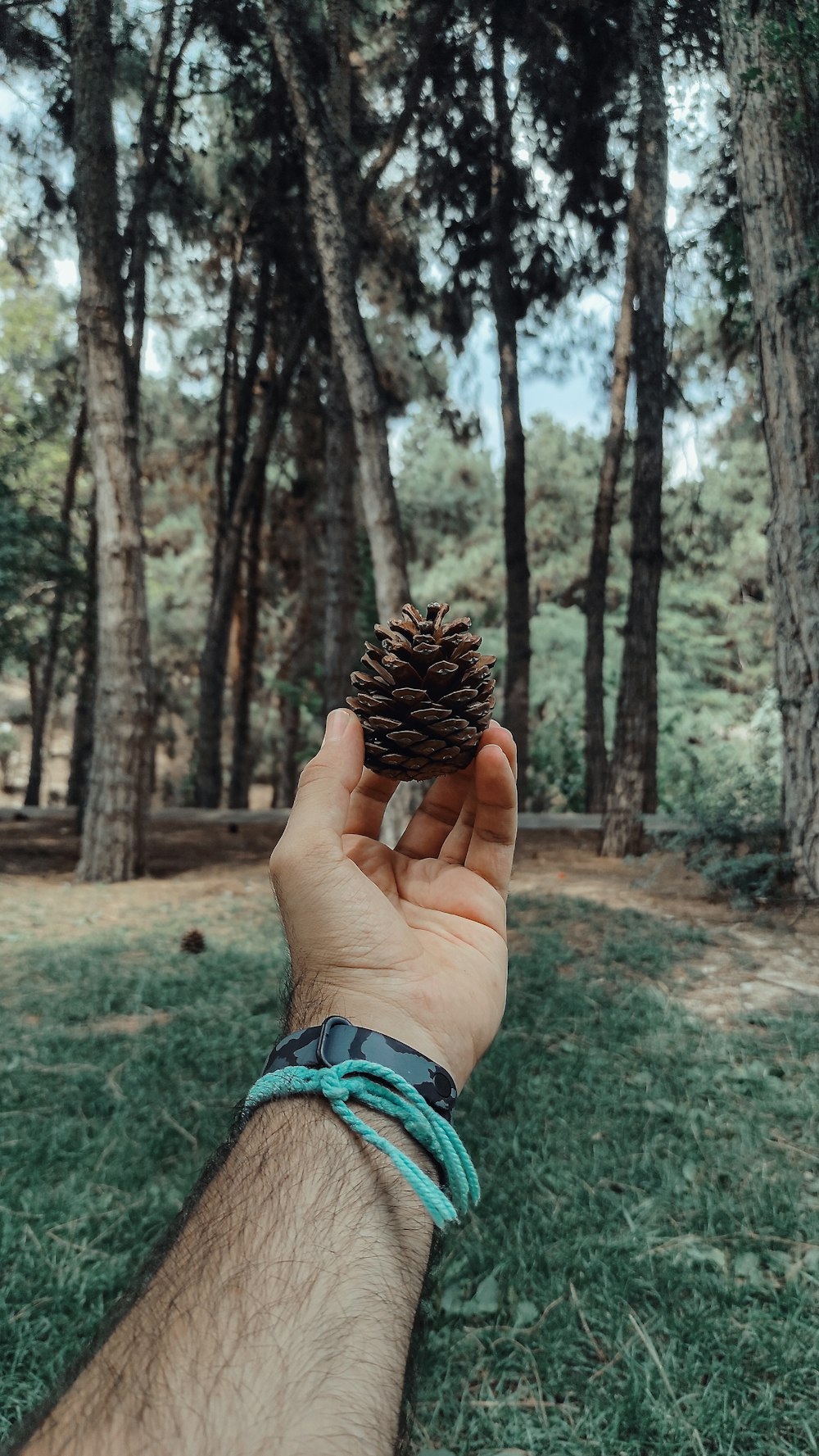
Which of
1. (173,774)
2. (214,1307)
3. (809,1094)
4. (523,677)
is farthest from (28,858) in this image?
(173,774)

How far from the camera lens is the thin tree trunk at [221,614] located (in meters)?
10.3

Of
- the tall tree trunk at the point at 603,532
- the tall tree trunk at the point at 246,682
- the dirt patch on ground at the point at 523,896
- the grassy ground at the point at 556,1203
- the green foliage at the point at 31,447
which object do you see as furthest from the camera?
the tall tree trunk at the point at 246,682

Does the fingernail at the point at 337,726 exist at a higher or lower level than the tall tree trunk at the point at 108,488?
lower

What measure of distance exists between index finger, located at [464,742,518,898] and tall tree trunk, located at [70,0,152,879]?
5.13 meters

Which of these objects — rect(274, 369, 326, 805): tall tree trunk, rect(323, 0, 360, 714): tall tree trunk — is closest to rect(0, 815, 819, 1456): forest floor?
rect(323, 0, 360, 714): tall tree trunk

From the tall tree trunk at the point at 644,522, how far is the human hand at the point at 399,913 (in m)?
5.17

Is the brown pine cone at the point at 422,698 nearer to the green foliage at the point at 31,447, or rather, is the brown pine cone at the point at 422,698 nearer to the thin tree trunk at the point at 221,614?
the green foliage at the point at 31,447

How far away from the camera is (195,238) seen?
9.02m

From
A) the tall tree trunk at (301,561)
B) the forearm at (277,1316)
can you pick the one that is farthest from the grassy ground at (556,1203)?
the tall tree trunk at (301,561)

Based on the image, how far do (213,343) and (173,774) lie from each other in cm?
812

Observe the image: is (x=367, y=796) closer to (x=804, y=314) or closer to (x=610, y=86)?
(x=804, y=314)

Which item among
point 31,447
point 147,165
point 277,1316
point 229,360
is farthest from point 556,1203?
point 229,360

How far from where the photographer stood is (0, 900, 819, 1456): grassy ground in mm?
1529

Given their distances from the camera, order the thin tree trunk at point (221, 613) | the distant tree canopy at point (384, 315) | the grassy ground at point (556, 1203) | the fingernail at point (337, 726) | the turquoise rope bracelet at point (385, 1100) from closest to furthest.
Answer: the turquoise rope bracelet at point (385, 1100), the fingernail at point (337, 726), the grassy ground at point (556, 1203), the distant tree canopy at point (384, 315), the thin tree trunk at point (221, 613)
